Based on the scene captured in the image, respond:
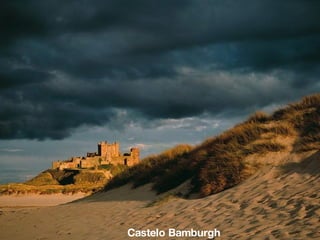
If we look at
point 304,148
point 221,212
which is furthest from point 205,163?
point 221,212

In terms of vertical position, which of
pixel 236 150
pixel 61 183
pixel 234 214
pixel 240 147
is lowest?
pixel 234 214

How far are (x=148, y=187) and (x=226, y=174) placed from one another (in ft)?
21.6

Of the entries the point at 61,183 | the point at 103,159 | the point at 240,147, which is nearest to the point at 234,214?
the point at 240,147

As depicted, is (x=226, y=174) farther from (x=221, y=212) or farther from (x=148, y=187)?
(x=148, y=187)

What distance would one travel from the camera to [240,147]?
61.2ft

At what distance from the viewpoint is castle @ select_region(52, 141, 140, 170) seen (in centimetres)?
9394

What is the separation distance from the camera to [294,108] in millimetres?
20984

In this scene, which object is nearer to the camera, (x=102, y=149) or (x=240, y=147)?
(x=240, y=147)

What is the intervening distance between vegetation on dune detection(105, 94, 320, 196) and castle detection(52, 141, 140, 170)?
67798mm

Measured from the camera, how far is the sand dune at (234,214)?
10.6 m

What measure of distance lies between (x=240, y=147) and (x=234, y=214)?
6.41 metres

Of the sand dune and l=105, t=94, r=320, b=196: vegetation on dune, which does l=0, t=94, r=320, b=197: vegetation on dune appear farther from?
the sand dune

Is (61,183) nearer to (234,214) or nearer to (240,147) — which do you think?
(240,147)

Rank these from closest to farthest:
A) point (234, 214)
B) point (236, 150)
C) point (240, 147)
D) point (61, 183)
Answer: point (234, 214) → point (236, 150) → point (240, 147) → point (61, 183)
